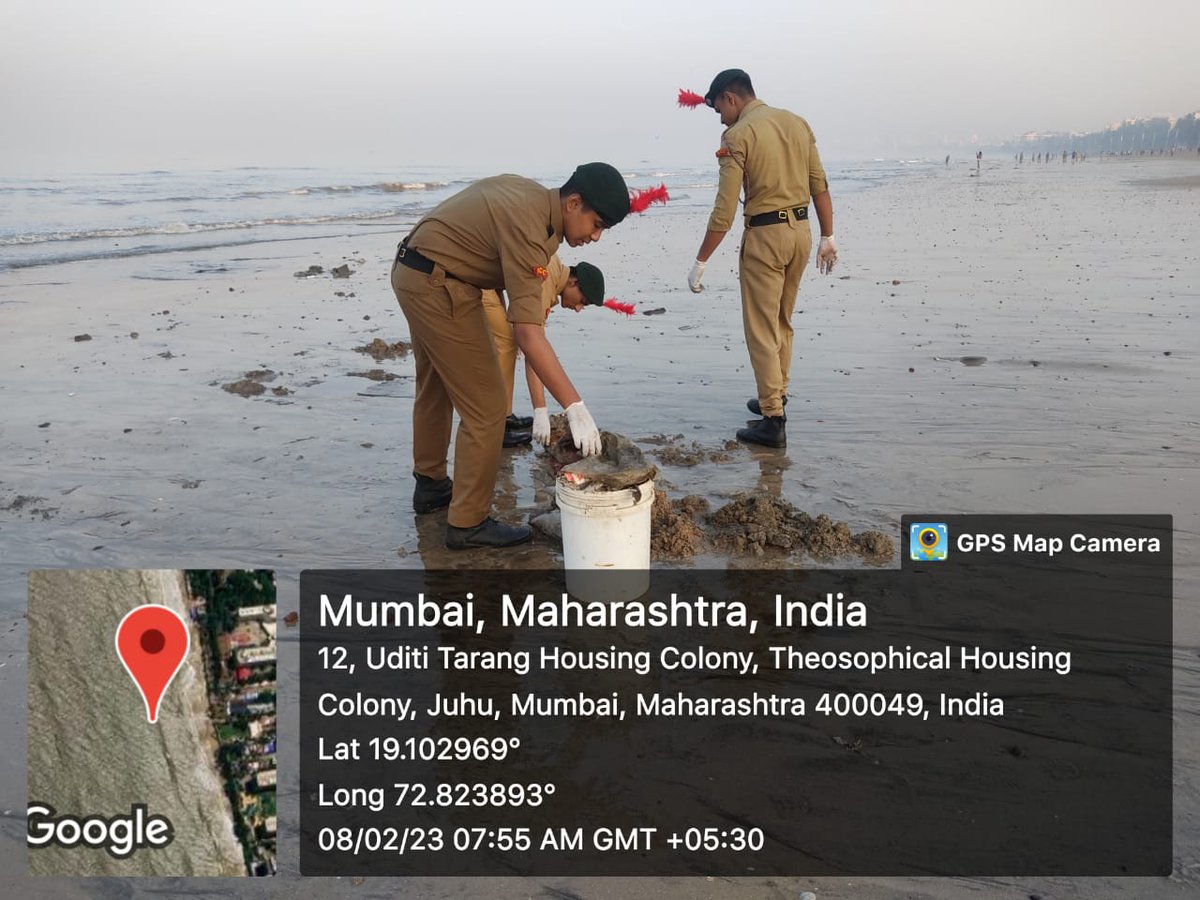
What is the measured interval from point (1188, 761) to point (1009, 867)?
796 millimetres

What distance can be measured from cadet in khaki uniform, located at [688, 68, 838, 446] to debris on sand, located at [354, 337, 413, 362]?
11.4 feet

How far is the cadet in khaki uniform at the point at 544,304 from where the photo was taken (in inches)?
193

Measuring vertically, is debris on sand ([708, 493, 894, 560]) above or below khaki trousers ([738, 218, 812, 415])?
below

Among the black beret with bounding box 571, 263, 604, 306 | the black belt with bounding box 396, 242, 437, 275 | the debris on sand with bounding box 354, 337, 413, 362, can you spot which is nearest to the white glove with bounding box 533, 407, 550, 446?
the black beret with bounding box 571, 263, 604, 306

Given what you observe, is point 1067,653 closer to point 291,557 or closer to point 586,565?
point 586,565

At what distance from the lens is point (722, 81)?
5.84 m

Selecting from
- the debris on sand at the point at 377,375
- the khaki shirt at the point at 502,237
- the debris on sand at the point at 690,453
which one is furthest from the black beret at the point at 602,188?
the debris on sand at the point at 377,375

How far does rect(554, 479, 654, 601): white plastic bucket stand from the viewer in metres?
3.41

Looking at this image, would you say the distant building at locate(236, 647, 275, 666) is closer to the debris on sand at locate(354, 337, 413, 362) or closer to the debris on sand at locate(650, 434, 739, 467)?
the debris on sand at locate(650, 434, 739, 467)

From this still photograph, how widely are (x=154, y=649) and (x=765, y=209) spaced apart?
460 centimetres

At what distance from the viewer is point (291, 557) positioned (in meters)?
4.26

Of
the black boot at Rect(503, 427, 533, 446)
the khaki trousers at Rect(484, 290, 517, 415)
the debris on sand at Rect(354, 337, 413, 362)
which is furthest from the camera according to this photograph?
the debris on sand at Rect(354, 337, 413, 362)

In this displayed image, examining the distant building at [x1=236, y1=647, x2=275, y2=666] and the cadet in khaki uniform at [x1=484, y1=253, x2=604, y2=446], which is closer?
the distant building at [x1=236, y1=647, x2=275, y2=666]
